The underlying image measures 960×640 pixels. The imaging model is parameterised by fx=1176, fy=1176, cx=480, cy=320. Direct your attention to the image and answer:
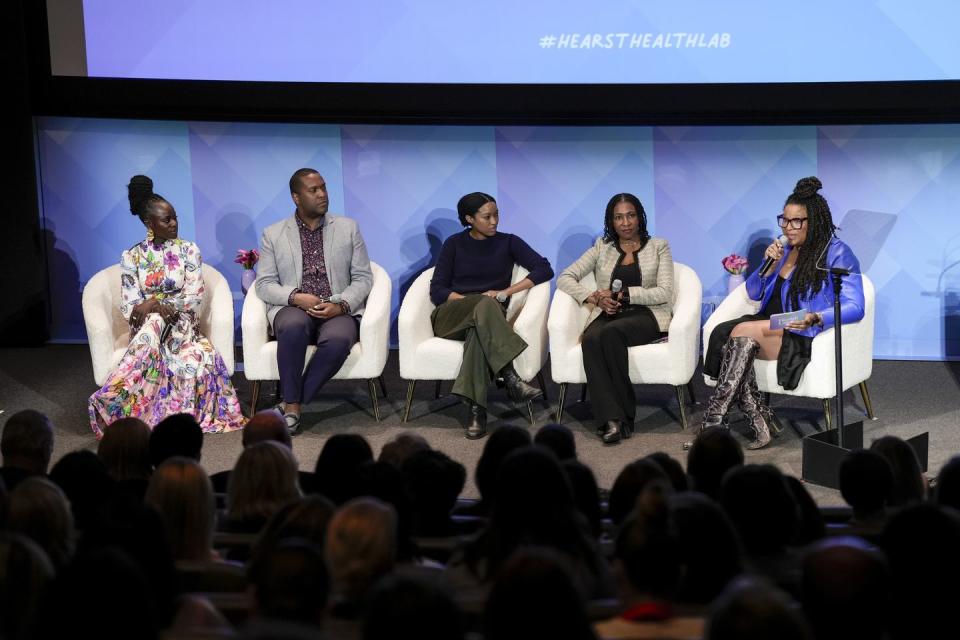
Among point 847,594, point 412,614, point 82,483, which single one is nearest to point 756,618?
point 847,594

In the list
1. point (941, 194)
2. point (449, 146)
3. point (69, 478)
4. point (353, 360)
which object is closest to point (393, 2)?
point (449, 146)

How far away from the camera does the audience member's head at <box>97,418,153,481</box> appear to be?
338cm

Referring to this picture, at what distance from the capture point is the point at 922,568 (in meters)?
2.01

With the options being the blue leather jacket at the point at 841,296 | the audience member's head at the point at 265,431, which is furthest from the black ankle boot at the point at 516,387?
the audience member's head at the point at 265,431

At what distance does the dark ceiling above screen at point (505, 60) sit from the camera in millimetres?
6688

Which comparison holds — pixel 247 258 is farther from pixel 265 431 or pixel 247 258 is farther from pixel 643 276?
pixel 265 431

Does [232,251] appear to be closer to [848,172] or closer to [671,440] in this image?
[671,440]

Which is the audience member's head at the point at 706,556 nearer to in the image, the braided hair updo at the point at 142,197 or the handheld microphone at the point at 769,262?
the handheld microphone at the point at 769,262

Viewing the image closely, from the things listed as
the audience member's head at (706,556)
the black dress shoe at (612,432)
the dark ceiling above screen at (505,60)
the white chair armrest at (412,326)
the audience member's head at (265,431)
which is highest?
the dark ceiling above screen at (505,60)

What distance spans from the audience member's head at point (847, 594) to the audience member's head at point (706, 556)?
32 cm

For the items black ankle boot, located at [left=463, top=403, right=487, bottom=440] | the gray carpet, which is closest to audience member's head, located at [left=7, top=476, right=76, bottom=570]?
the gray carpet

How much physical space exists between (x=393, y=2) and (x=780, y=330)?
311 centimetres

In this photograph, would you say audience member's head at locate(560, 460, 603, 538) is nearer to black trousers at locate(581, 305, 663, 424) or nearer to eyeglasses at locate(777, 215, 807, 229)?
black trousers at locate(581, 305, 663, 424)

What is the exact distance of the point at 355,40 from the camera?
23.1 ft
